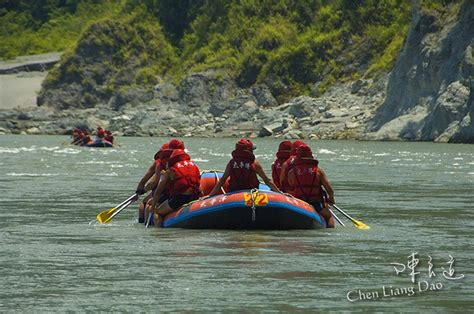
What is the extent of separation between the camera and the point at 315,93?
123312 millimetres

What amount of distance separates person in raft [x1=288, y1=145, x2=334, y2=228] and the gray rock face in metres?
59.2

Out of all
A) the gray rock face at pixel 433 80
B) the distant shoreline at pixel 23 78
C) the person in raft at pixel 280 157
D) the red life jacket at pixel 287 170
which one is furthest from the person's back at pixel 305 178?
the distant shoreline at pixel 23 78

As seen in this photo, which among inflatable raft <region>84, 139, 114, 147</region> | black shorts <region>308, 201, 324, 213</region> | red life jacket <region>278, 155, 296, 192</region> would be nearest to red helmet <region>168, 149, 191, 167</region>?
red life jacket <region>278, 155, 296, 192</region>

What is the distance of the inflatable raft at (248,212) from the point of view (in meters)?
22.0

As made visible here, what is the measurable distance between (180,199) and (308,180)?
2.14m

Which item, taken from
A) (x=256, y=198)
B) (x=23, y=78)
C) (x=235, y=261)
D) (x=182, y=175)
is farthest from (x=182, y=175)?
(x=23, y=78)

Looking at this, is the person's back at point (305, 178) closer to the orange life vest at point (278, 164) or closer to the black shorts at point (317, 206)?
the black shorts at point (317, 206)

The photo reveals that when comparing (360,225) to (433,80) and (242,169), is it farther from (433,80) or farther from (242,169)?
(433,80)

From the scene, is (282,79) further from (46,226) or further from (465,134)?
(46,226)

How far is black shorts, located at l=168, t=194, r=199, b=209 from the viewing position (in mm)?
22844

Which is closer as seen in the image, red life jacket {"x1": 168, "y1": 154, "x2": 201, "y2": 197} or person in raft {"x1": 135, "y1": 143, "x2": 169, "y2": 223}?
red life jacket {"x1": 168, "y1": 154, "x2": 201, "y2": 197}

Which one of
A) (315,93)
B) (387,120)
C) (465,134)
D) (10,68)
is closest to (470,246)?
(465,134)

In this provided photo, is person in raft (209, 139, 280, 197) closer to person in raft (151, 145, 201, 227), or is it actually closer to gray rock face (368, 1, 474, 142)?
person in raft (151, 145, 201, 227)

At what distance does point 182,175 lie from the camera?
22594mm
